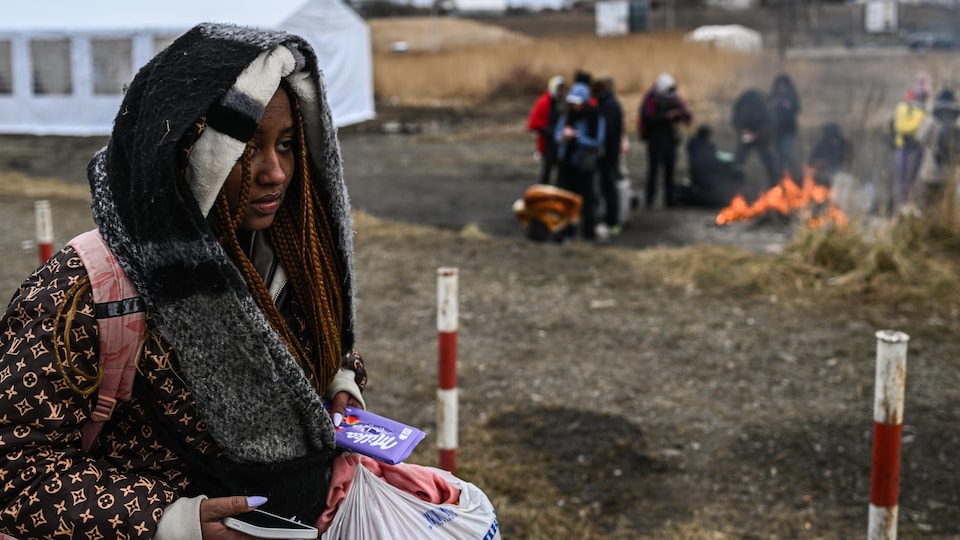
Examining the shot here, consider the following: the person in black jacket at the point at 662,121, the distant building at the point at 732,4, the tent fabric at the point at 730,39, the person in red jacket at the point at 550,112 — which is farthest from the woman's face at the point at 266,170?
the distant building at the point at 732,4

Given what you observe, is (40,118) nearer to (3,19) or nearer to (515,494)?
(3,19)

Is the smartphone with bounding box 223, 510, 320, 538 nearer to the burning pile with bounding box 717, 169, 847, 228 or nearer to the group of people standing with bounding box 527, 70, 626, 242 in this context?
the group of people standing with bounding box 527, 70, 626, 242

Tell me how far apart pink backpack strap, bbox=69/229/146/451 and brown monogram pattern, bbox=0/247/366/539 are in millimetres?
15

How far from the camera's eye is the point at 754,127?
565 inches

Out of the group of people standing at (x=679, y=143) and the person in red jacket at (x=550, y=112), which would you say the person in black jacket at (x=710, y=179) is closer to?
the group of people standing at (x=679, y=143)

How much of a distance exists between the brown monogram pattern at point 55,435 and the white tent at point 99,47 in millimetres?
18746

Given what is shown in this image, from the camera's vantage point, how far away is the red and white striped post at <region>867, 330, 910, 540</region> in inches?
133

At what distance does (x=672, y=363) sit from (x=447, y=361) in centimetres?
251

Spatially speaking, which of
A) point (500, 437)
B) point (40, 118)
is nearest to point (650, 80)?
point (40, 118)

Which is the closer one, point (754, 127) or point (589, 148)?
point (589, 148)

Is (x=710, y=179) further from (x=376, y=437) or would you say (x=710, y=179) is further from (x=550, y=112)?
(x=376, y=437)

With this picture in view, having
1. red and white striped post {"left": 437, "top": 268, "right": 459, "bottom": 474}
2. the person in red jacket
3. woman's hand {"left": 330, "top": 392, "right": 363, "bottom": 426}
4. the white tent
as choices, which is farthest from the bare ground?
the white tent

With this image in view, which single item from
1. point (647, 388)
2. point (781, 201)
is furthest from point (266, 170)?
point (781, 201)

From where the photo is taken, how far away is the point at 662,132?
1338 cm
